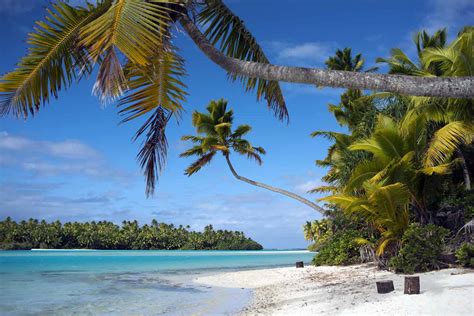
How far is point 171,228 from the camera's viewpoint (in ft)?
299

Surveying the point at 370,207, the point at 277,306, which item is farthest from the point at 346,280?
the point at 277,306

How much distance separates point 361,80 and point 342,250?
1431 centimetres

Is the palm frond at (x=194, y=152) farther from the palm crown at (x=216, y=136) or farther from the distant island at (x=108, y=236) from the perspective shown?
the distant island at (x=108, y=236)

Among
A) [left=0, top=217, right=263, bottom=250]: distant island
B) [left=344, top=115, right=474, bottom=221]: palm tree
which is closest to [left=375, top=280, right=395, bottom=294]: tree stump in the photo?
[left=344, top=115, right=474, bottom=221]: palm tree

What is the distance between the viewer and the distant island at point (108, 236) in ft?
270

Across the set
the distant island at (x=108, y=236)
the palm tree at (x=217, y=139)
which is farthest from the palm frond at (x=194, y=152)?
the distant island at (x=108, y=236)

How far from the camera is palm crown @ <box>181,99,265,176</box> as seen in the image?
26969mm

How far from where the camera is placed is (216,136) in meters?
27.6

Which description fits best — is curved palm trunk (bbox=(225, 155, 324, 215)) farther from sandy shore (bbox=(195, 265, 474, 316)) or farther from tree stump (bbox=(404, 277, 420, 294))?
tree stump (bbox=(404, 277, 420, 294))

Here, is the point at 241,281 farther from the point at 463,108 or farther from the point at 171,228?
the point at 171,228

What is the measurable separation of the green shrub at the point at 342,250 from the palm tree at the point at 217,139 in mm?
8677

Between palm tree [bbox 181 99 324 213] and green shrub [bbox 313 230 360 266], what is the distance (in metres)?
8.68

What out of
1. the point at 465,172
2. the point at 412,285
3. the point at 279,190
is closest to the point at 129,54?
the point at 412,285

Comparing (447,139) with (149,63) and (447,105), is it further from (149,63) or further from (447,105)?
(149,63)
